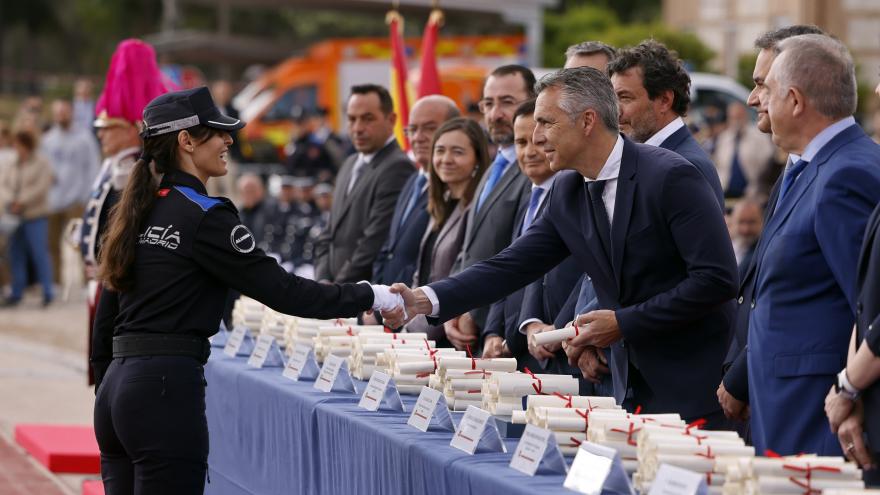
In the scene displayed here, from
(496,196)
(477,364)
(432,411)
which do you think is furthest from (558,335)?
(496,196)

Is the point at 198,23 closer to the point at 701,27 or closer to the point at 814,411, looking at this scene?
the point at 701,27

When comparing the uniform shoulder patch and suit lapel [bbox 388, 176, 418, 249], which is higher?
the uniform shoulder patch

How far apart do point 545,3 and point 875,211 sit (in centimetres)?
1656

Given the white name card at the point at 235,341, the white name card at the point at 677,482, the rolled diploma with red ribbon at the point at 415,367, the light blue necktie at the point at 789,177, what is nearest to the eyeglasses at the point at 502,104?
the white name card at the point at 235,341

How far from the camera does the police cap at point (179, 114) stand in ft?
14.4

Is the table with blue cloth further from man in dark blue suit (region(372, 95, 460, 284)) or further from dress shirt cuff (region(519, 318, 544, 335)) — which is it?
man in dark blue suit (region(372, 95, 460, 284))

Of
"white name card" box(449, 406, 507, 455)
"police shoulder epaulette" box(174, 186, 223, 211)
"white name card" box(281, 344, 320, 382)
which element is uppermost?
"police shoulder epaulette" box(174, 186, 223, 211)

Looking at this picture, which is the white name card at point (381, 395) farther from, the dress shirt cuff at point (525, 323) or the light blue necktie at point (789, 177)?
the light blue necktie at point (789, 177)

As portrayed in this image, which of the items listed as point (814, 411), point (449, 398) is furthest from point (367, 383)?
point (814, 411)

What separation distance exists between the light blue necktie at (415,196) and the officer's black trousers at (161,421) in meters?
3.01

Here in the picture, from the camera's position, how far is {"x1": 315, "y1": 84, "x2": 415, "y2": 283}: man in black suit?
7.67 metres

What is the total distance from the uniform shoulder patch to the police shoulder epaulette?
102 millimetres

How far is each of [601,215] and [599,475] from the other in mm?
1499

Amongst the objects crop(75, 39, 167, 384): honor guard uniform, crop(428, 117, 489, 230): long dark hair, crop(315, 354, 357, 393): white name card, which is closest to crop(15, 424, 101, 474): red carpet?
crop(75, 39, 167, 384): honor guard uniform
